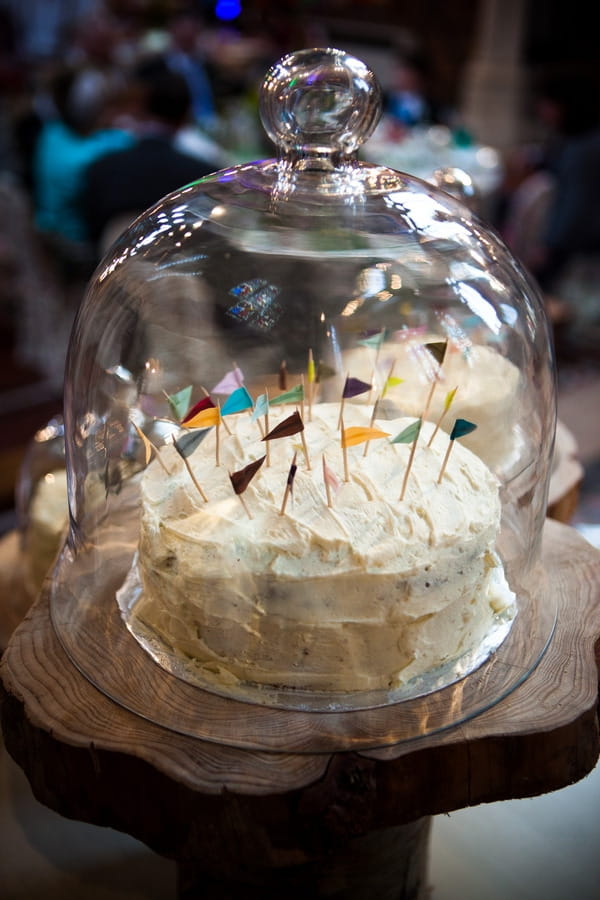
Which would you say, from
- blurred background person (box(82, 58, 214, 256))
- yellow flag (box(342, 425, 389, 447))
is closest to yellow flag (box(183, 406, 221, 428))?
yellow flag (box(342, 425, 389, 447))

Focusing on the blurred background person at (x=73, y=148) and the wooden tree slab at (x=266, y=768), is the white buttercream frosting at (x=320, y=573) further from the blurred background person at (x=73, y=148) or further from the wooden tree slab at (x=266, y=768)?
the blurred background person at (x=73, y=148)

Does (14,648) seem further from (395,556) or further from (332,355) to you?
(332,355)

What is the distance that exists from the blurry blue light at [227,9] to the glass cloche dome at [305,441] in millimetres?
5710

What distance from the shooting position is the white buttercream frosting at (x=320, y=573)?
0.87m

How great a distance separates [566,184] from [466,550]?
3542mm

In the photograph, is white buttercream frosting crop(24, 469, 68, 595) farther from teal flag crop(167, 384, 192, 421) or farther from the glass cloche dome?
teal flag crop(167, 384, 192, 421)

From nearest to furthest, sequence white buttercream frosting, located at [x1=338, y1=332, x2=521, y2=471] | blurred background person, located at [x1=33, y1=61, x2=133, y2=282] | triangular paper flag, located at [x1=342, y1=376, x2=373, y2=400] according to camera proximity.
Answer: triangular paper flag, located at [x1=342, y1=376, x2=373, y2=400], white buttercream frosting, located at [x1=338, y1=332, x2=521, y2=471], blurred background person, located at [x1=33, y1=61, x2=133, y2=282]

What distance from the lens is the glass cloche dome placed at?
885 mm

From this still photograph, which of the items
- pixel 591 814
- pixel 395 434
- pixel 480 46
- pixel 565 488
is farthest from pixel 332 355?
pixel 480 46

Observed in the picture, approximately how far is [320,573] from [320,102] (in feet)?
1.62

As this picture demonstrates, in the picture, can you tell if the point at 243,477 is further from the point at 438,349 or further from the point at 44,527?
the point at 44,527

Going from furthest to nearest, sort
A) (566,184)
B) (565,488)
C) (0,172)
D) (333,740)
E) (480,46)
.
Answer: (480,46), (0,172), (566,184), (565,488), (333,740)

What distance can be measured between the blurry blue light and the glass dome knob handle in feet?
19.1

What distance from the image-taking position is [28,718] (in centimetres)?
85
